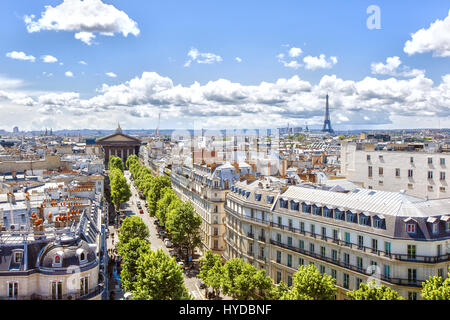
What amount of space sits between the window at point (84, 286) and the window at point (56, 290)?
1.29 m

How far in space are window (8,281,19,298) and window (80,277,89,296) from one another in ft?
11.8

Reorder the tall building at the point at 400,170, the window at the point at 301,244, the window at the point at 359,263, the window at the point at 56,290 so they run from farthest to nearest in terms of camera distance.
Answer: the tall building at the point at 400,170 → the window at the point at 301,244 → the window at the point at 359,263 → the window at the point at 56,290

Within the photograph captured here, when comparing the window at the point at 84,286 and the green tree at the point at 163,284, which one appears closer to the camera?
the window at the point at 84,286

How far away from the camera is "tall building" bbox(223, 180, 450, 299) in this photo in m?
31.5

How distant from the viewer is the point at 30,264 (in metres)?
25.2

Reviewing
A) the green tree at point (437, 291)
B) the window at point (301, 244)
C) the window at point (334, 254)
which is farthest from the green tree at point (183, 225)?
the green tree at point (437, 291)

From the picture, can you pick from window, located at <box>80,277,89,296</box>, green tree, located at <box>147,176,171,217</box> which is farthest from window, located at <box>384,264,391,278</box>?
green tree, located at <box>147,176,171,217</box>

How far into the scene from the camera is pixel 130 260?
132ft

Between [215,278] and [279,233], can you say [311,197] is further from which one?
[215,278]

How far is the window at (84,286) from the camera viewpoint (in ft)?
84.2

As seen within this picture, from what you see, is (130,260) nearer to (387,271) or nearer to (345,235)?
(345,235)

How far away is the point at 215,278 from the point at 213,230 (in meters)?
19.0

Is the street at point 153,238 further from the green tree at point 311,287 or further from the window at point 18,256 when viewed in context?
the window at point 18,256

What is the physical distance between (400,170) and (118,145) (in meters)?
152
